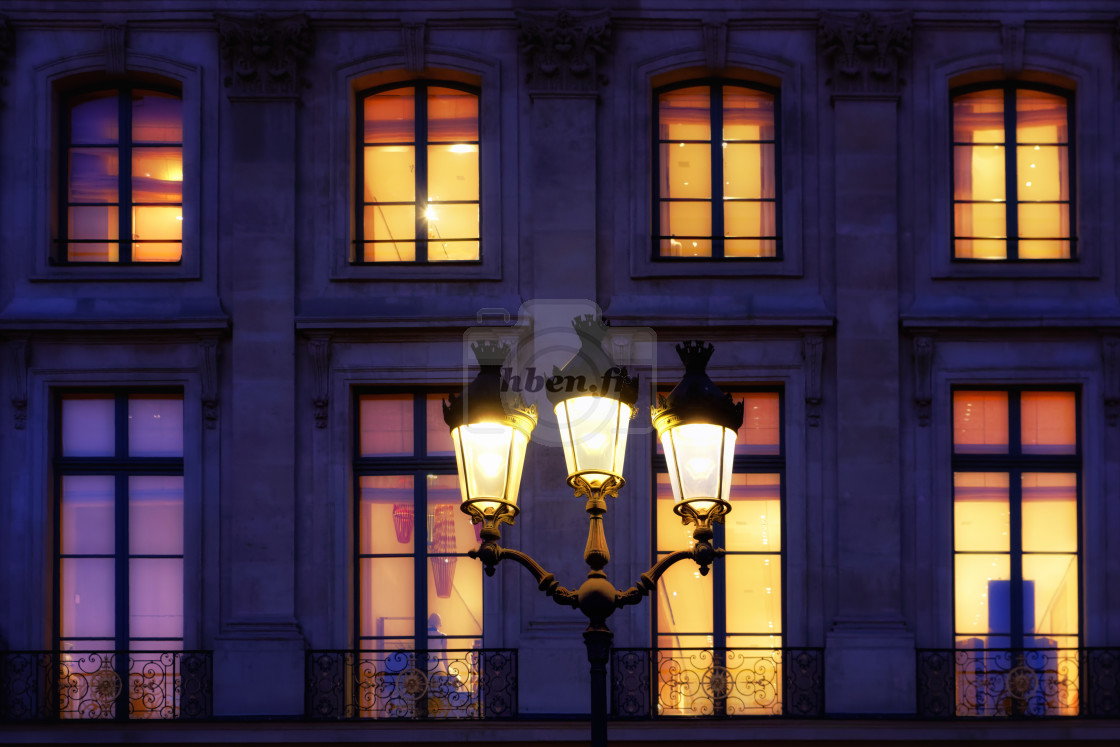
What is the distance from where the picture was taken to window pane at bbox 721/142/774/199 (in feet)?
49.2

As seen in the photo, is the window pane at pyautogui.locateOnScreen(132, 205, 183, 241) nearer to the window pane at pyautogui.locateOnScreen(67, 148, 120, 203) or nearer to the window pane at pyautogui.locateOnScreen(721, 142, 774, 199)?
the window pane at pyautogui.locateOnScreen(67, 148, 120, 203)

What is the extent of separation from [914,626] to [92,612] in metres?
8.49

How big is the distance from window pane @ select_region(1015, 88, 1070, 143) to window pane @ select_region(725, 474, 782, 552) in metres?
4.69

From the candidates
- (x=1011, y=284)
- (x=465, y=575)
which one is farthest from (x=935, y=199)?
(x=465, y=575)

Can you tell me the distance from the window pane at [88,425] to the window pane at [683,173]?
21.0 ft

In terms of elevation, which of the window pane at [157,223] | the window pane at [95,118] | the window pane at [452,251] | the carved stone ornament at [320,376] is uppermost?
the window pane at [95,118]

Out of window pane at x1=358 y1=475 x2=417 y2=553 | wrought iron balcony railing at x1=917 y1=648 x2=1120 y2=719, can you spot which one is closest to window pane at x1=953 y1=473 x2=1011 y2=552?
wrought iron balcony railing at x1=917 y1=648 x2=1120 y2=719

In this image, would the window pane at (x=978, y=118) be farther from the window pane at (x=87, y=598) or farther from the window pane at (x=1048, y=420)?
the window pane at (x=87, y=598)

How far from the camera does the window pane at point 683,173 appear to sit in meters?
15.1

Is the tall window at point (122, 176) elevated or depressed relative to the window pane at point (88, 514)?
elevated

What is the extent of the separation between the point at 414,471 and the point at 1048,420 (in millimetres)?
6689

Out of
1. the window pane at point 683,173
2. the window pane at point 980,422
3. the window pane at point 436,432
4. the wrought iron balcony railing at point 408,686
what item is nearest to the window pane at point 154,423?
the window pane at point 436,432

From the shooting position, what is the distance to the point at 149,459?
48.1 ft

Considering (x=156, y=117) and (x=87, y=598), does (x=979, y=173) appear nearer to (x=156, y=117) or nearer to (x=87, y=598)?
(x=156, y=117)
